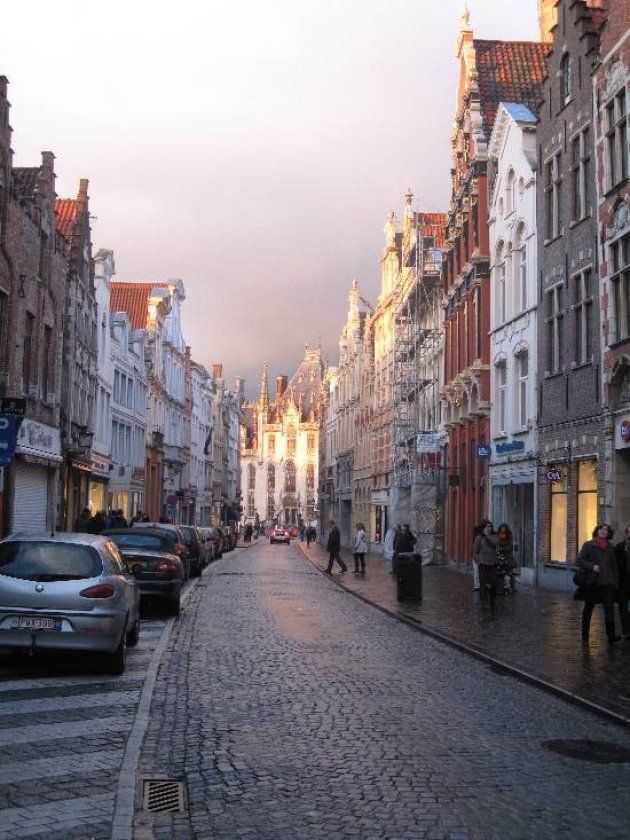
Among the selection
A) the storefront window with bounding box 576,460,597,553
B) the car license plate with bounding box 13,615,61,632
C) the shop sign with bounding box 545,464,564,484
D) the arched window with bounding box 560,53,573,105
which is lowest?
the car license plate with bounding box 13,615,61,632

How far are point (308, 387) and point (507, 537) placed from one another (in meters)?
141

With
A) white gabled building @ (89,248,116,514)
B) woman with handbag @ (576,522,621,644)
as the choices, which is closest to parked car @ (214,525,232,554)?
white gabled building @ (89,248,116,514)

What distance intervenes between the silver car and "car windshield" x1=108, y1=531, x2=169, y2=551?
7.60 meters

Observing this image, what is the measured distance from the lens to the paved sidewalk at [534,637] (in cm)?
1102

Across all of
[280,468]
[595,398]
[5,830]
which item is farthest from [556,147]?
[280,468]

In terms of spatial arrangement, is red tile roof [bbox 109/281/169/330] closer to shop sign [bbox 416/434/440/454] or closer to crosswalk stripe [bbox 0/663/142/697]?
shop sign [bbox 416/434/440/454]

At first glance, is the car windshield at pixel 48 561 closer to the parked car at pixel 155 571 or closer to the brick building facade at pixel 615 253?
the parked car at pixel 155 571

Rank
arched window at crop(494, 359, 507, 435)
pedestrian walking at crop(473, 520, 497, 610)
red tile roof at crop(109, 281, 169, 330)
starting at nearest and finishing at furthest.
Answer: pedestrian walking at crop(473, 520, 497, 610)
arched window at crop(494, 359, 507, 435)
red tile roof at crop(109, 281, 169, 330)

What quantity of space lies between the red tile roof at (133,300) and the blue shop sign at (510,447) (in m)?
34.8

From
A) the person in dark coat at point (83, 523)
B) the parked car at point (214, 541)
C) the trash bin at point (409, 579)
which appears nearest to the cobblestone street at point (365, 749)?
the trash bin at point (409, 579)

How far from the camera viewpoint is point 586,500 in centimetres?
2502

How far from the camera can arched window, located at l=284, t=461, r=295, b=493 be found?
505 feet

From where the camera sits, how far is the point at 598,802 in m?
6.57

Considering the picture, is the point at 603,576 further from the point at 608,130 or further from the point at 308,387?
the point at 308,387
